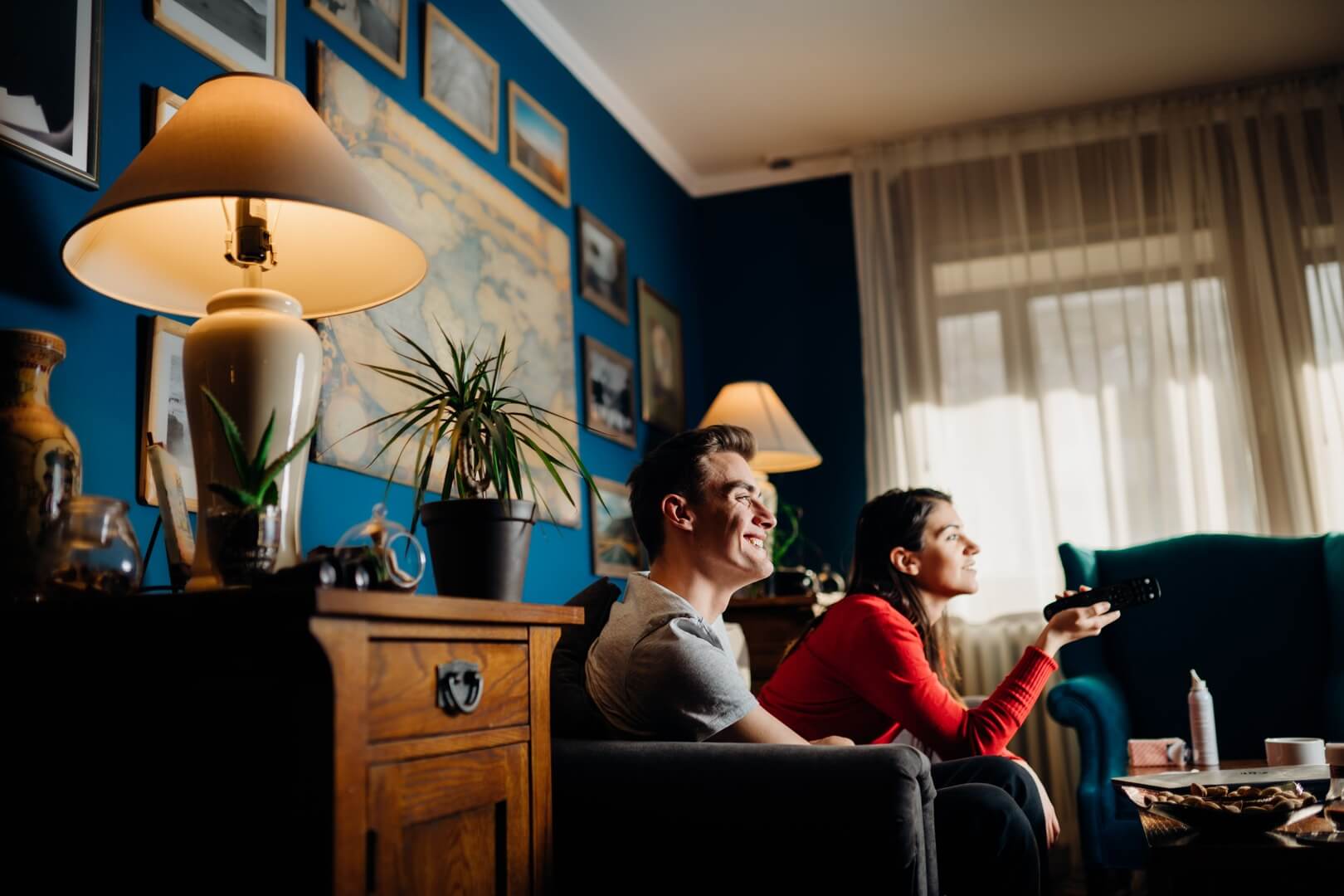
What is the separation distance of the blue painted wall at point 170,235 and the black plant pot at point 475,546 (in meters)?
0.61

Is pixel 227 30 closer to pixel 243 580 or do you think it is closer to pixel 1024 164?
pixel 243 580

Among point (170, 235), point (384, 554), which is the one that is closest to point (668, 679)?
point (384, 554)

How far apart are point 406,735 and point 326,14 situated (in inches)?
71.0

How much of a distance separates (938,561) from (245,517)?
59.3 inches

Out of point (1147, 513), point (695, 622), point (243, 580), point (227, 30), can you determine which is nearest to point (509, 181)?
point (227, 30)

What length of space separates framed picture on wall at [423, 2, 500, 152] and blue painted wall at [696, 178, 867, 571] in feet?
5.76

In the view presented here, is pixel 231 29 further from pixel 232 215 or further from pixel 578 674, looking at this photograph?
pixel 578 674

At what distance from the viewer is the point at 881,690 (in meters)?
1.96

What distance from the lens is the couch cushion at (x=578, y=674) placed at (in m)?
1.62

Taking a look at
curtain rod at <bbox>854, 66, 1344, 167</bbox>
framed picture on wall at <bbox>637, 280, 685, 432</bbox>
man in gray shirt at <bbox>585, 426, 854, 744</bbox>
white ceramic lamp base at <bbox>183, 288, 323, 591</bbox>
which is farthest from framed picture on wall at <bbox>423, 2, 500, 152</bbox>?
curtain rod at <bbox>854, 66, 1344, 167</bbox>

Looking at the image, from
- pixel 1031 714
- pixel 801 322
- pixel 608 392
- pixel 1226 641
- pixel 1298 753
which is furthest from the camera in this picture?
pixel 801 322

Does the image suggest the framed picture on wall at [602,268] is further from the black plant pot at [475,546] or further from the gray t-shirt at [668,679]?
the black plant pot at [475,546]

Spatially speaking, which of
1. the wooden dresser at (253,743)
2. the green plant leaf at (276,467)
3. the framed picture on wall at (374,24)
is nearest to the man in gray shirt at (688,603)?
the wooden dresser at (253,743)

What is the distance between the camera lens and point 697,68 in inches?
153
